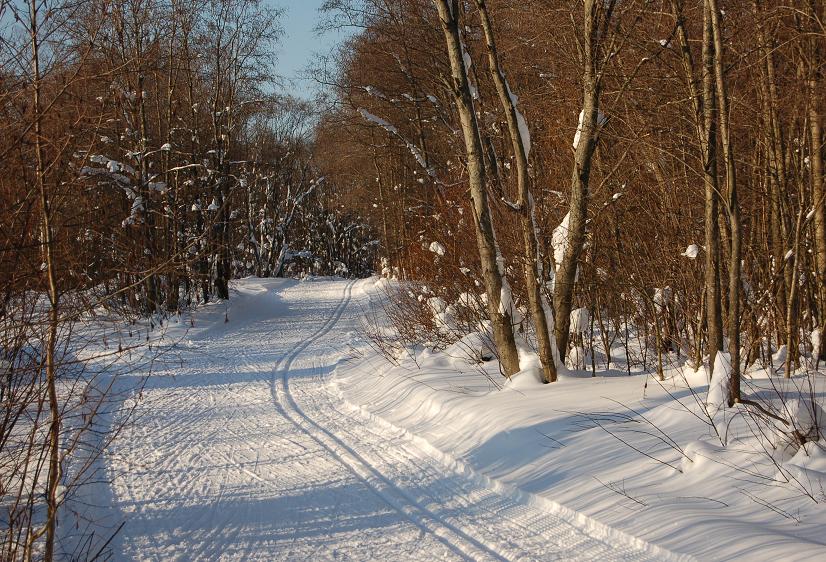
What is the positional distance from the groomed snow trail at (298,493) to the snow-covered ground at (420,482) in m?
0.02

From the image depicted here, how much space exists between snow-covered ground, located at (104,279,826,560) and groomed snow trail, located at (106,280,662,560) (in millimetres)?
22

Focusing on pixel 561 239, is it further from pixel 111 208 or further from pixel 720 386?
pixel 111 208

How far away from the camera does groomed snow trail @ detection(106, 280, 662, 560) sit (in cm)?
541

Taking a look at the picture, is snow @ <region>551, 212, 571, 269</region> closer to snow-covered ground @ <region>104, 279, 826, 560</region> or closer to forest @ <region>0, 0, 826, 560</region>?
forest @ <region>0, 0, 826, 560</region>

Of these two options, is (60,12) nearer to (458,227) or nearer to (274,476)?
(274,476)

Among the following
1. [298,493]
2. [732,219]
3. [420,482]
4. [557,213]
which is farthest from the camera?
[557,213]

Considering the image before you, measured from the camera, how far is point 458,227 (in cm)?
1336

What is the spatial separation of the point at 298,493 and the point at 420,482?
1.14m

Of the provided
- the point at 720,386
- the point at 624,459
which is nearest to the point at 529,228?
the point at 720,386

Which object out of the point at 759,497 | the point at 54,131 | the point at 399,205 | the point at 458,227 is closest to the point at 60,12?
the point at 54,131

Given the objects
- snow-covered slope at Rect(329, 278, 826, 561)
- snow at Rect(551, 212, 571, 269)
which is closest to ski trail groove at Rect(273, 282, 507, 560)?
snow-covered slope at Rect(329, 278, 826, 561)

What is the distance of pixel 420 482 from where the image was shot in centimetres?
684

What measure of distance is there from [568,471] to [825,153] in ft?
15.3

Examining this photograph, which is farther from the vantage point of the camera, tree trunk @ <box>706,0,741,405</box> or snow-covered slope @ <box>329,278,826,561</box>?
tree trunk @ <box>706,0,741,405</box>
